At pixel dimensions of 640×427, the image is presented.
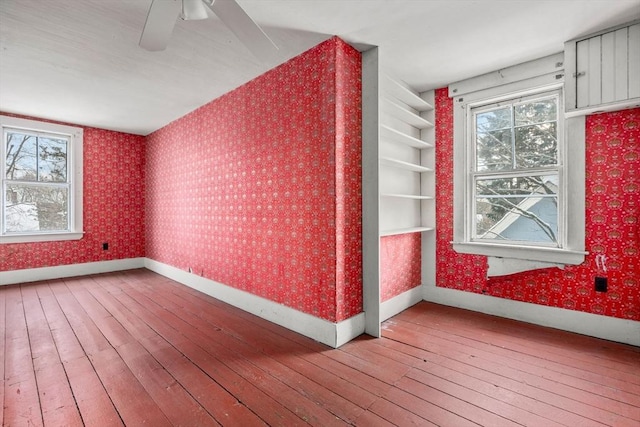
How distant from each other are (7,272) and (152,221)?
199cm

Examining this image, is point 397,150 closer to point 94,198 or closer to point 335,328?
point 335,328

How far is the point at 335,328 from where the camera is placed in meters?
2.37

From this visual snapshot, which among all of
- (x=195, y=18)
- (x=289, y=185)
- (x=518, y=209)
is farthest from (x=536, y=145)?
(x=195, y=18)

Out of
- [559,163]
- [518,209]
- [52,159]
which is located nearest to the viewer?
[559,163]

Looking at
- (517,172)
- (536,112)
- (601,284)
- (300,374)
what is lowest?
(300,374)

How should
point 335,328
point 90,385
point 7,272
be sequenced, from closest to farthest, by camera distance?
point 90,385
point 335,328
point 7,272

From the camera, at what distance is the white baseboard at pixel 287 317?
7.93 ft

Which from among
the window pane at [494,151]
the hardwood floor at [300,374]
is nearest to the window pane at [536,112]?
the window pane at [494,151]

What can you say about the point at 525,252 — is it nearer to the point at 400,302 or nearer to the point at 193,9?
the point at 400,302

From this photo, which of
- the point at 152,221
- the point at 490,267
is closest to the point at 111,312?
the point at 152,221

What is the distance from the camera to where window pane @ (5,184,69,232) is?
4.43 metres

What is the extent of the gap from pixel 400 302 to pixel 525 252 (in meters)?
1.29

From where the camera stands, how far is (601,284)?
248cm

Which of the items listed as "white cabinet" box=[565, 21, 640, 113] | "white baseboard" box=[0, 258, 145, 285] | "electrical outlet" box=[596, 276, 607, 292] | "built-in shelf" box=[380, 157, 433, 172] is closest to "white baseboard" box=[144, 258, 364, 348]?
"built-in shelf" box=[380, 157, 433, 172]
